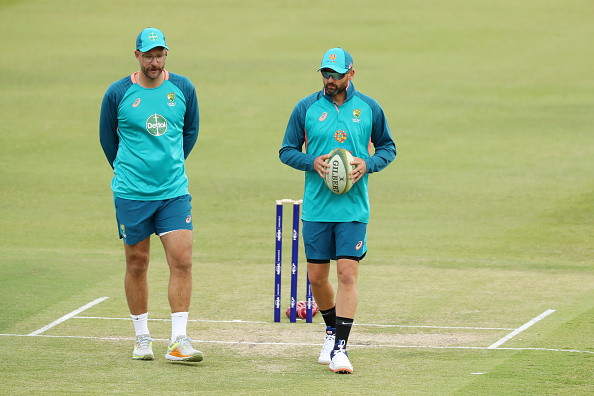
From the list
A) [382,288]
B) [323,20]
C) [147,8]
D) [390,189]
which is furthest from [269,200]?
[147,8]

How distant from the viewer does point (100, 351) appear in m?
7.37

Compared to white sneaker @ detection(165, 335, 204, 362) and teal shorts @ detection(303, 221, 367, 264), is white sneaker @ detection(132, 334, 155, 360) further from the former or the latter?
teal shorts @ detection(303, 221, 367, 264)

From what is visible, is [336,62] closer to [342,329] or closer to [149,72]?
[149,72]

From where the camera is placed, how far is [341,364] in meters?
6.77

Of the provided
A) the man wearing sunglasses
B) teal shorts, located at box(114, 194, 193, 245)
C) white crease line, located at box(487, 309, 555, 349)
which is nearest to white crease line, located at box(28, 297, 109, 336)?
teal shorts, located at box(114, 194, 193, 245)

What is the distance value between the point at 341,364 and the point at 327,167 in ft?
4.55

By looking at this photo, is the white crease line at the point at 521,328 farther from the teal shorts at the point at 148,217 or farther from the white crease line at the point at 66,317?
the white crease line at the point at 66,317

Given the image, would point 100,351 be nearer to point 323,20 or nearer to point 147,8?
point 323,20

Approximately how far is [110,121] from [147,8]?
3322 centimetres

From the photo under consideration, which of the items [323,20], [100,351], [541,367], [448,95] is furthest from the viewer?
[323,20]

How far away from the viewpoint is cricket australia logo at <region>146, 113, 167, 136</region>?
710cm

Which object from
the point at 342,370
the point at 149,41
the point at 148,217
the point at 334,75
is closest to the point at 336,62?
the point at 334,75

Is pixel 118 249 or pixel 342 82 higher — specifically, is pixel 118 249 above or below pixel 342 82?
below

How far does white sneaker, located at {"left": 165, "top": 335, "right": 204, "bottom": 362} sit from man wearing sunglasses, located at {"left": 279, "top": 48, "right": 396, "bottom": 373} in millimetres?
913
